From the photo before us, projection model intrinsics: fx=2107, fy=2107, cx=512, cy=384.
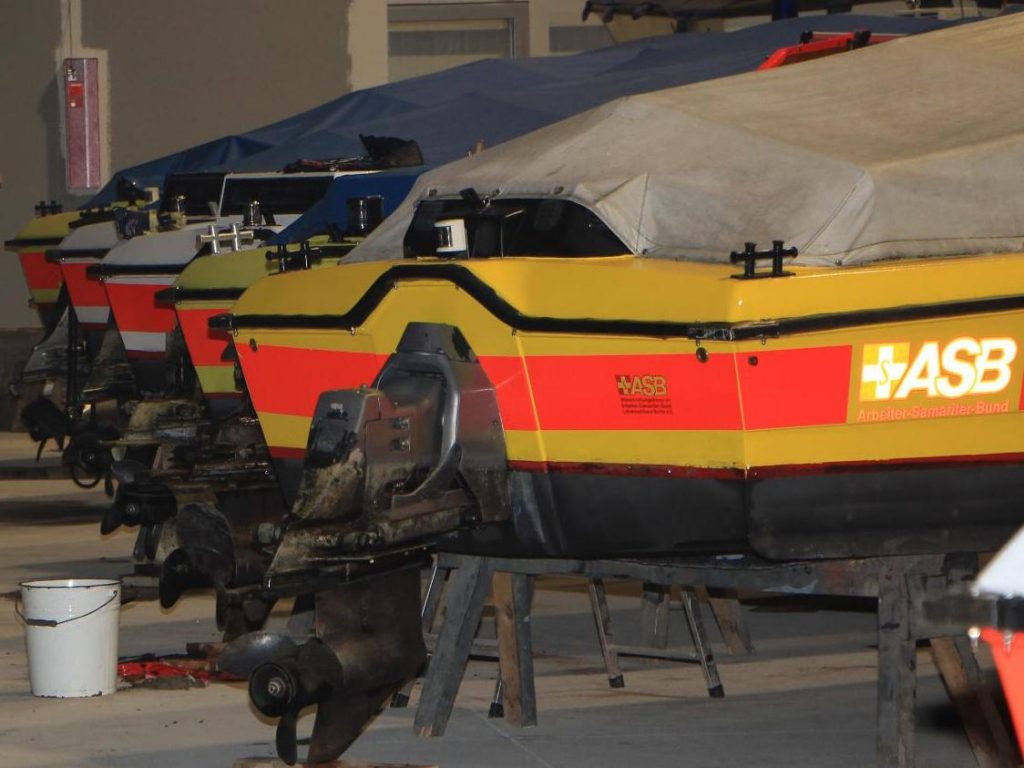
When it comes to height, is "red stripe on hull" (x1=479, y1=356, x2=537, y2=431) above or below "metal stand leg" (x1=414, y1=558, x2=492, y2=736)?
above

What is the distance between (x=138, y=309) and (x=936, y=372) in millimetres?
5320

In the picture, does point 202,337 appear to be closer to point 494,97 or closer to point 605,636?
point 605,636

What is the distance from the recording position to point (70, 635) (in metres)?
→ 6.81

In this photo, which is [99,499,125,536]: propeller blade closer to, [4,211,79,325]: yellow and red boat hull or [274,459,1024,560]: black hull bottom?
[274,459,1024,560]: black hull bottom

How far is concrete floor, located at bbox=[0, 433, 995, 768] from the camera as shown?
6.04m

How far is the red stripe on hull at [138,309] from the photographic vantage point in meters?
9.63

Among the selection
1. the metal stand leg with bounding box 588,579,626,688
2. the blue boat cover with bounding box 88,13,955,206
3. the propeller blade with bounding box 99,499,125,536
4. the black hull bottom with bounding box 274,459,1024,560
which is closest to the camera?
the black hull bottom with bounding box 274,459,1024,560

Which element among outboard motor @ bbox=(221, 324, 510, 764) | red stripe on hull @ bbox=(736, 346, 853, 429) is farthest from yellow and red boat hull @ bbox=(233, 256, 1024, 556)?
outboard motor @ bbox=(221, 324, 510, 764)

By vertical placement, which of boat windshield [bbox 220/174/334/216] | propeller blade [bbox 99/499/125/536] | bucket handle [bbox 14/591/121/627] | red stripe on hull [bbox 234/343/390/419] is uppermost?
boat windshield [bbox 220/174/334/216]

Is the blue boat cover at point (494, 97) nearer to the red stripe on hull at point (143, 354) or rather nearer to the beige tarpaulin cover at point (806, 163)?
the red stripe on hull at point (143, 354)

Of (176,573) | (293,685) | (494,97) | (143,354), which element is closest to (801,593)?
(293,685)

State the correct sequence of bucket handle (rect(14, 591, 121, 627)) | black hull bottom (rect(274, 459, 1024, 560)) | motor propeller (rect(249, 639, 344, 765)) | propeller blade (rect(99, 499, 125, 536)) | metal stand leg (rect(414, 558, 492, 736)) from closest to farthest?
black hull bottom (rect(274, 459, 1024, 560))
motor propeller (rect(249, 639, 344, 765))
metal stand leg (rect(414, 558, 492, 736))
bucket handle (rect(14, 591, 121, 627))
propeller blade (rect(99, 499, 125, 536))

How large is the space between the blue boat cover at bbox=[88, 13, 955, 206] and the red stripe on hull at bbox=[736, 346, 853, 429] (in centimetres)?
575

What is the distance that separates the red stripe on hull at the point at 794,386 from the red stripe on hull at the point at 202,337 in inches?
146
